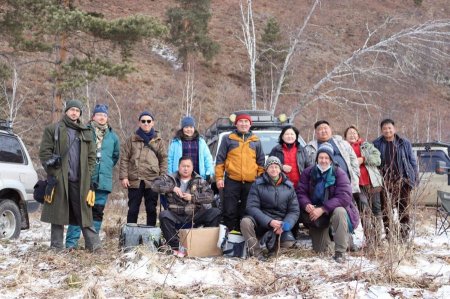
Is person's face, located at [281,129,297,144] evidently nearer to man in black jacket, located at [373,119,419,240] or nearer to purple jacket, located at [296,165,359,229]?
purple jacket, located at [296,165,359,229]

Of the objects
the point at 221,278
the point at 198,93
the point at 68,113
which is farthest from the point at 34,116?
the point at 221,278

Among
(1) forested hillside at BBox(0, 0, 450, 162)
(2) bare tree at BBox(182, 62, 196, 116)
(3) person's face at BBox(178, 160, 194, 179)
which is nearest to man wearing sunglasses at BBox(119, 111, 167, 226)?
(3) person's face at BBox(178, 160, 194, 179)

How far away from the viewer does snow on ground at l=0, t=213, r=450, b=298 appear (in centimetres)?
428

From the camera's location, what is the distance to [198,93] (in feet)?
100

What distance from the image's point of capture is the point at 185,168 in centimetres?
642

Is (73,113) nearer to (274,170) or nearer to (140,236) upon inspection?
(140,236)

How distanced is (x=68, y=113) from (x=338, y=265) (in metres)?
3.60

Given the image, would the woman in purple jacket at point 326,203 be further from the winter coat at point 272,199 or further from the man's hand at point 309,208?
the winter coat at point 272,199

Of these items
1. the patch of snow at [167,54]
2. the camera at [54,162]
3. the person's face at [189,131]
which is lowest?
the camera at [54,162]

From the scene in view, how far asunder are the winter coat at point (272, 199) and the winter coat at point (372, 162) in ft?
3.91

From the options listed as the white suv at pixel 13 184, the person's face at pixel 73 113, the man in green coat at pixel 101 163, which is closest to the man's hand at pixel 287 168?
the man in green coat at pixel 101 163

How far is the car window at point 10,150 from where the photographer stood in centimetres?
759

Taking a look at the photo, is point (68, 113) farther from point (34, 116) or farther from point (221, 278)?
point (34, 116)

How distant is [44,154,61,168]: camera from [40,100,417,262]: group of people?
1.1 inches
